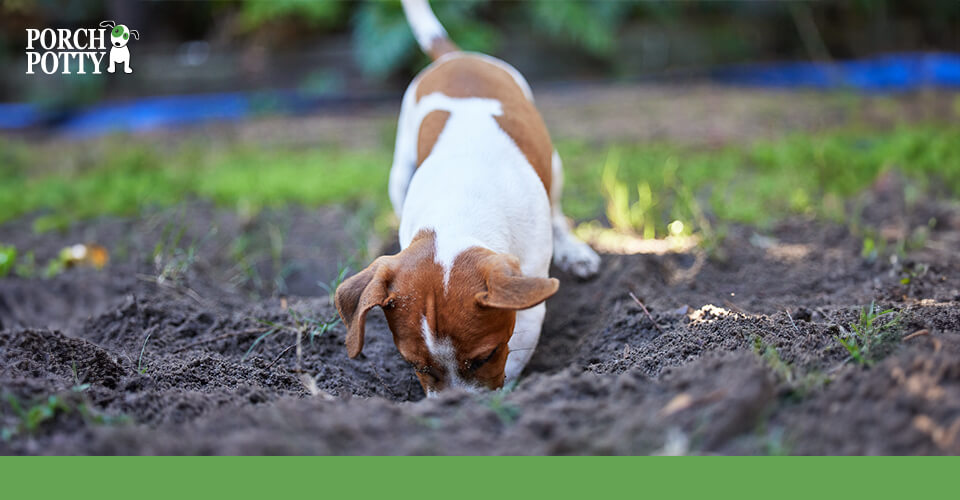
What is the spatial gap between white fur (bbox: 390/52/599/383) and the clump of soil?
1.26 ft

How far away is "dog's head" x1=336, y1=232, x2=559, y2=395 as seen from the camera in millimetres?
2859

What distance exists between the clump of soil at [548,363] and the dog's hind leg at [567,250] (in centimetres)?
8

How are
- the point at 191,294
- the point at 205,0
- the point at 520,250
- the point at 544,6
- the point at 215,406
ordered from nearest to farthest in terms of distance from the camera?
the point at 215,406, the point at 520,250, the point at 191,294, the point at 544,6, the point at 205,0

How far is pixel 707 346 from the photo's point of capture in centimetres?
287

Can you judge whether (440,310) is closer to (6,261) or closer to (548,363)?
(548,363)

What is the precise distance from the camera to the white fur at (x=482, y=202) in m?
3.25

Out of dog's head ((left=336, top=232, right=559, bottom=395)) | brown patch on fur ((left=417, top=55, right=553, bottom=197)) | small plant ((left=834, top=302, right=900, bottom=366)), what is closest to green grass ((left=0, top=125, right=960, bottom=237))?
brown patch on fur ((left=417, top=55, right=553, bottom=197))

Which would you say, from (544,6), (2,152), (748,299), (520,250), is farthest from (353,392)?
(544,6)

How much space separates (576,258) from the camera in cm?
439

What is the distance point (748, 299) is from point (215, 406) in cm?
248

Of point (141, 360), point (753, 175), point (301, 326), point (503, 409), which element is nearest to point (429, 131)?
point (301, 326)

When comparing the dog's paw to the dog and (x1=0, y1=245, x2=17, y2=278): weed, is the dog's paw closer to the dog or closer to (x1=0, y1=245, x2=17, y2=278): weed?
the dog

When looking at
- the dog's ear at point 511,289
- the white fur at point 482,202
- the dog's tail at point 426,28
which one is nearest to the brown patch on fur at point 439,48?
the dog's tail at point 426,28

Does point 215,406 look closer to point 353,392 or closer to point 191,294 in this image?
point 353,392
